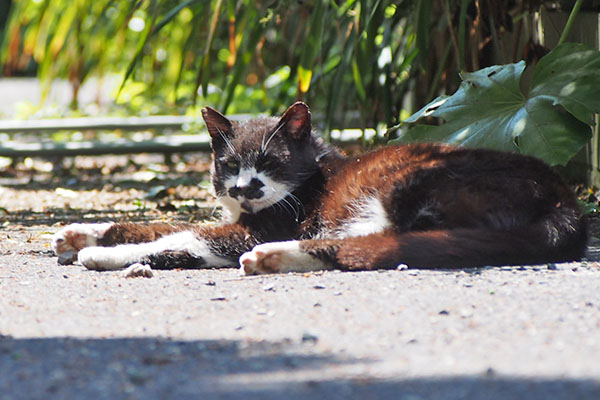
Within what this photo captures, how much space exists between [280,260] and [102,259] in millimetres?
678

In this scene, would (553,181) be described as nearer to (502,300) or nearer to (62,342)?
(502,300)

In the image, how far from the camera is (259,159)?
3445mm

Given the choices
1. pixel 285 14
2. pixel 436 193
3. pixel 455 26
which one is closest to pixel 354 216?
pixel 436 193

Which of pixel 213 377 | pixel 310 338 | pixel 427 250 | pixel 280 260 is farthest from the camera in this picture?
pixel 280 260

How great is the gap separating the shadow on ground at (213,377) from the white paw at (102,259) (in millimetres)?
1040

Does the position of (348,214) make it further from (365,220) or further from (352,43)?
(352,43)

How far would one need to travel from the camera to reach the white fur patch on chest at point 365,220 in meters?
3.16

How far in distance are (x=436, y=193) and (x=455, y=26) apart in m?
1.99

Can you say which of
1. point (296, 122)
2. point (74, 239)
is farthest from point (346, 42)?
point (74, 239)

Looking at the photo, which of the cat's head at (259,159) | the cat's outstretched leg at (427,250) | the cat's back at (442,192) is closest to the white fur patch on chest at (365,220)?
the cat's back at (442,192)

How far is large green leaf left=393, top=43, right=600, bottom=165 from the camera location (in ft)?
11.8

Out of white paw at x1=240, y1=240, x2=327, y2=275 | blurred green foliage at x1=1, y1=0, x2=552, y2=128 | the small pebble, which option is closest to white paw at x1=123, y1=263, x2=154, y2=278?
white paw at x1=240, y1=240, x2=327, y2=275

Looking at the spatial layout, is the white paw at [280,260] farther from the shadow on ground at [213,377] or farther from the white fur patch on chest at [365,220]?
the shadow on ground at [213,377]

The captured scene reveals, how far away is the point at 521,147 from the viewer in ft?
11.9
